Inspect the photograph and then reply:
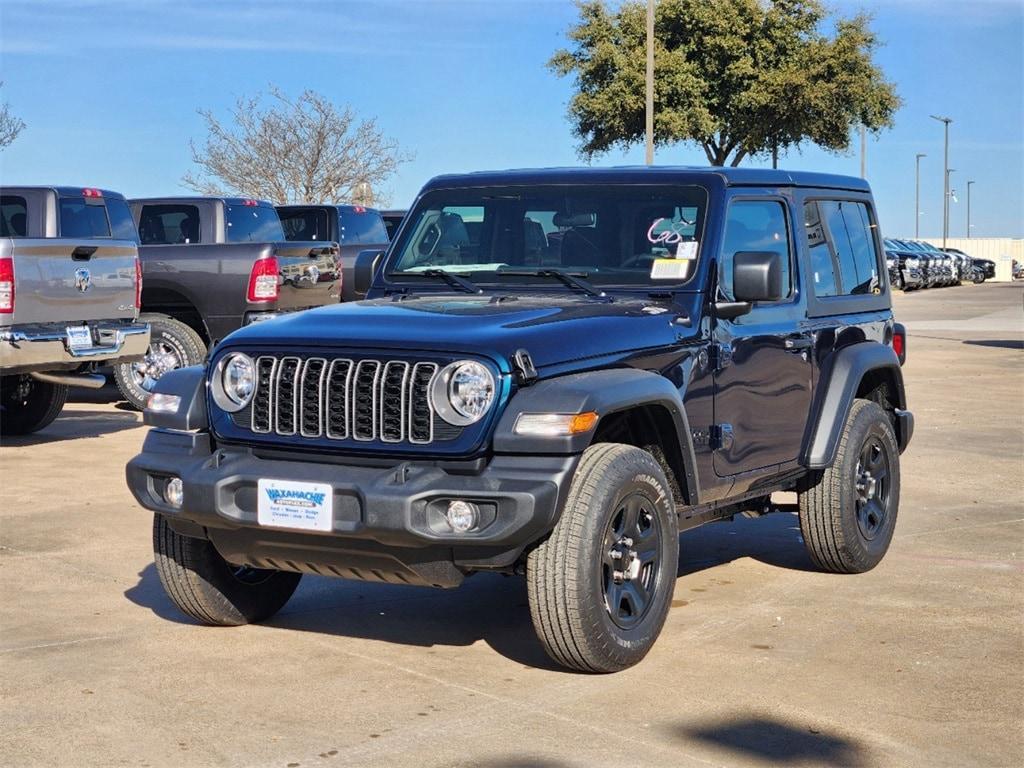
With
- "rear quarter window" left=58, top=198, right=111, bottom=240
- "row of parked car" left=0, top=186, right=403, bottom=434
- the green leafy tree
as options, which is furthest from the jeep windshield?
the green leafy tree

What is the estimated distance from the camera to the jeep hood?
5504mm

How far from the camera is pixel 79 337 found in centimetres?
1193

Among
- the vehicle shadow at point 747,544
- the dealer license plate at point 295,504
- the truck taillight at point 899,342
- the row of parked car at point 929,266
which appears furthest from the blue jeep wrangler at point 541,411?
the row of parked car at point 929,266

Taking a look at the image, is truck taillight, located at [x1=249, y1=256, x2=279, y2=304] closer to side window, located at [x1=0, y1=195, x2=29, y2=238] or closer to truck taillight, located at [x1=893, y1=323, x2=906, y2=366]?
side window, located at [x1=0, y1=195, x2=29, y2=238]

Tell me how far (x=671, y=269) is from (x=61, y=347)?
6.61 meters

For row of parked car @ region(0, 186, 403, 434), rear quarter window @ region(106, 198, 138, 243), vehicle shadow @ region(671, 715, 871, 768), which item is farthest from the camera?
rear quarter window @ region(106, 198, 138, 243)

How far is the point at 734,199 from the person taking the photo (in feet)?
22.3

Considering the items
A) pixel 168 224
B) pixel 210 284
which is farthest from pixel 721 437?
→ pixel 168 224

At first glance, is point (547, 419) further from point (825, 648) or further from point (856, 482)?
point (856, 482)

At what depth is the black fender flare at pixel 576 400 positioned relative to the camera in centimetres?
528

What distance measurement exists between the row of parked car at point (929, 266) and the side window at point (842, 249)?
3830 centimetres

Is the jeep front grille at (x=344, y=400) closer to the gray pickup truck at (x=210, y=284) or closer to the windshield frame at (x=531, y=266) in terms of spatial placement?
the windshield frame at (x=531, y=266)

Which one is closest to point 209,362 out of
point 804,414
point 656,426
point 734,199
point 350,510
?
point 350,510

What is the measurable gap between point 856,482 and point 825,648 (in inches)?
63.6
